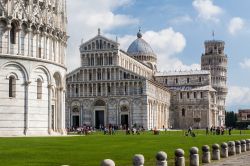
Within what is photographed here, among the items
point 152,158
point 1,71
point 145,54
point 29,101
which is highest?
point 145,54

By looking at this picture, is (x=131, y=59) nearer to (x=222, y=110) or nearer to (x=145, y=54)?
(x=145, y=54)

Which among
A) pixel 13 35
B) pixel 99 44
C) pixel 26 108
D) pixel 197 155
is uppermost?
pixel 99 44

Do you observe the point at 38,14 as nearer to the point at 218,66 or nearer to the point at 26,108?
the point at 26,108

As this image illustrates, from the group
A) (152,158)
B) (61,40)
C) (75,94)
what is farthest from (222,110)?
(152,158)

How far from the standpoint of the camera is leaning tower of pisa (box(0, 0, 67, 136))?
48.0 meters

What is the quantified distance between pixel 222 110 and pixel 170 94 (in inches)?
1153

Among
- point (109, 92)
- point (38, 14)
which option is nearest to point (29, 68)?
point (38, 14)

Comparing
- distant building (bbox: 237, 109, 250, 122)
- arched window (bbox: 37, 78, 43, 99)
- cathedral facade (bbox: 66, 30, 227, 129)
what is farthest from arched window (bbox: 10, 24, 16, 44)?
distant building (bbox: 237, 109, 250, 122)

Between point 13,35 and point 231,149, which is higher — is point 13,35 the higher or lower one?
the higher one

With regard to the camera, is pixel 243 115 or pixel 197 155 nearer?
pixel 197 155

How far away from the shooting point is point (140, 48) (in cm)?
14100

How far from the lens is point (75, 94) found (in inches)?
4225

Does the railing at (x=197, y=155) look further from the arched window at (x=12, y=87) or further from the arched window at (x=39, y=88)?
the arched window at (x=39, y=88)

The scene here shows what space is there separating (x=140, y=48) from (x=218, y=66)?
2948 centimetres
